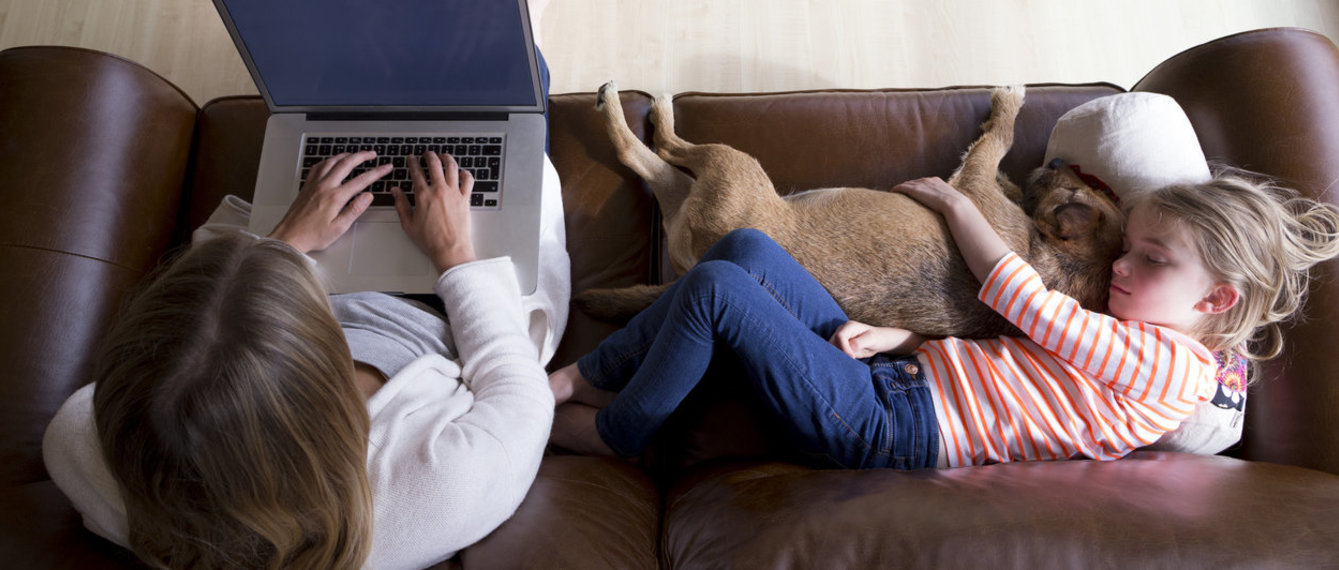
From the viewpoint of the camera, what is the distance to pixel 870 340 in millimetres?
1667

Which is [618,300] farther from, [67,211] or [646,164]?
[67,211]

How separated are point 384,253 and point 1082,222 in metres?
1.73

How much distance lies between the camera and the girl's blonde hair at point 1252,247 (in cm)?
145

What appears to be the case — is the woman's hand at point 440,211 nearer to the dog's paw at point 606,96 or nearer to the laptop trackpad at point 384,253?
the laptop trackpad at point 384,253

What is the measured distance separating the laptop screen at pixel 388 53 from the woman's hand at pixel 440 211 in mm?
186

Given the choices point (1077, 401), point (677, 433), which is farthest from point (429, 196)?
point (1077, 401)

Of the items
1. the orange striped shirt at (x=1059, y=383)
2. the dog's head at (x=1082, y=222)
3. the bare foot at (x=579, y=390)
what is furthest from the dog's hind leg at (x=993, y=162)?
the bare foot at (x=579, y=390)

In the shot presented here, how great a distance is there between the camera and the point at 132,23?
2723 millimetres

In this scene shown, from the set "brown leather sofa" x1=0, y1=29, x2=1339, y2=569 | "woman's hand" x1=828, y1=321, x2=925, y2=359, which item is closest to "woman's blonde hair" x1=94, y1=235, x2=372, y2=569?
"brown leather sofa" x1=0, y1=29, x2=1339, y2=569

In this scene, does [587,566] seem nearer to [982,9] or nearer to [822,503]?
[822,503]

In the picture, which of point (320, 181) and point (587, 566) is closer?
point (587, 566)

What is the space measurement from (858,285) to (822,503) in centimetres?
68

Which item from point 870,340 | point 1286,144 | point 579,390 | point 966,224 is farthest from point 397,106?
point 1286,144

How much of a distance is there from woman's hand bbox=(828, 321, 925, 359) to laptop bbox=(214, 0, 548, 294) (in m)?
0.75
